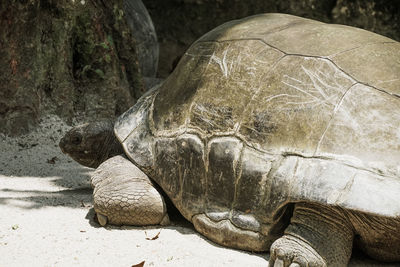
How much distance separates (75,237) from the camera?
9.52ft

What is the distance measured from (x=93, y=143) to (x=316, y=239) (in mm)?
1985

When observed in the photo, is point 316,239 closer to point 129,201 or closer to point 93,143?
point 129,201

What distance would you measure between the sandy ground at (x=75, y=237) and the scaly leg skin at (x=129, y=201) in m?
0.06

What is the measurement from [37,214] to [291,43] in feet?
5.98

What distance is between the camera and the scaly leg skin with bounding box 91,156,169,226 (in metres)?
3.13

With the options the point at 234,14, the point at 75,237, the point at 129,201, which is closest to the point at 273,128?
the point at 129,201

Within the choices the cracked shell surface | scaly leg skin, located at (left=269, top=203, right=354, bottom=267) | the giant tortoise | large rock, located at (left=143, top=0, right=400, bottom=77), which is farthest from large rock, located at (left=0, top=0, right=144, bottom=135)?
large rock, located at (left=143, top=0, right=400, bottom=77)

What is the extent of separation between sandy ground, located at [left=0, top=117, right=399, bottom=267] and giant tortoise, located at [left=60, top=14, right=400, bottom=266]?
114 millimetres

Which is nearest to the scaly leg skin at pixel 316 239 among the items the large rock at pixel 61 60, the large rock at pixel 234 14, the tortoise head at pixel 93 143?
the tortoise head at pixel 93 143

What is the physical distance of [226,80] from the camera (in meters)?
3.09

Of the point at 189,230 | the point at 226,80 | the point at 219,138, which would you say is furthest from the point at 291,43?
the point at 189,230

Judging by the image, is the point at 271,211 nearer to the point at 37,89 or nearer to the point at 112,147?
the point at 112,147

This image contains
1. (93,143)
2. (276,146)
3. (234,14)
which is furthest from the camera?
(234,14)

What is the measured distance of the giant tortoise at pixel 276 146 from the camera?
99.0 inches
